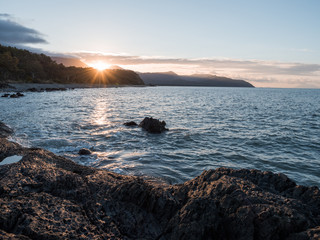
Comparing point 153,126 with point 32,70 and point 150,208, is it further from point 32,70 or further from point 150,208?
point 32,70

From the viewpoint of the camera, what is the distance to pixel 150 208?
204 inches

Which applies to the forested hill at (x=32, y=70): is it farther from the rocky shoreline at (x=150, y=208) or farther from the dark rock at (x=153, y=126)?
the rocky shoreline at (x=150, y=208)

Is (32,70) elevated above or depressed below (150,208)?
above

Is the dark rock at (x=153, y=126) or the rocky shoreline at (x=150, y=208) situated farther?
the dark rock at (x=153, y=126)

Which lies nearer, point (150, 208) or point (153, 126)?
point (150, 208)

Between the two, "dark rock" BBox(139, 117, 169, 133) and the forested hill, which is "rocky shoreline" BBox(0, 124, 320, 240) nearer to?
"dark rock" BBox(139, 117, 169, 133)

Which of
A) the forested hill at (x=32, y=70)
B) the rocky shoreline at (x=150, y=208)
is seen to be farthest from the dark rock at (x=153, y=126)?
the forested hill at (x=32, y=70)

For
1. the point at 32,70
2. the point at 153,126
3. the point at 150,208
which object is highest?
the point at 32,70

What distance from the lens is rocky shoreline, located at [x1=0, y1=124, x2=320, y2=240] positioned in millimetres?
4016

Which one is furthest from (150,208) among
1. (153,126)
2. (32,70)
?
(32,70)

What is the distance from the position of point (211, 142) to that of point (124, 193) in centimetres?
1265

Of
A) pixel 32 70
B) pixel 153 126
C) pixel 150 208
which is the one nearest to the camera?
pixel 150 208

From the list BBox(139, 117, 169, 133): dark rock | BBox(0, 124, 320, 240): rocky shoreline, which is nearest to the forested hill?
BBox(139, 117, 169, 133): dark rock

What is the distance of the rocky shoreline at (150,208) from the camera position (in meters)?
4.02
